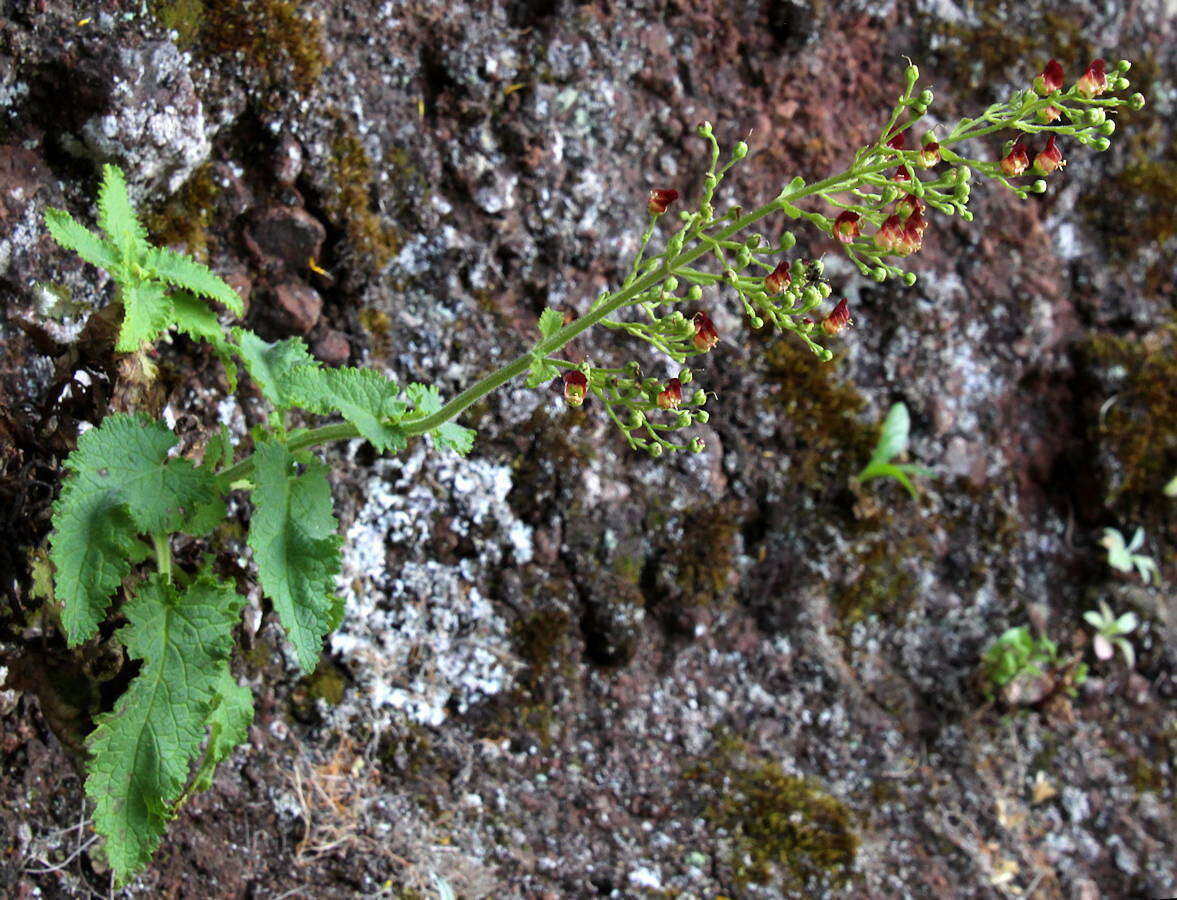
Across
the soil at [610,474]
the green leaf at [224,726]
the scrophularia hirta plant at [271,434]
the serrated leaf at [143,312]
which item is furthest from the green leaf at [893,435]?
the serrated leaf at [143,312]

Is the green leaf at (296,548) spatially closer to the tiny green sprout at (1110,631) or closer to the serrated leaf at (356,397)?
the serrated leaf at (356,397)

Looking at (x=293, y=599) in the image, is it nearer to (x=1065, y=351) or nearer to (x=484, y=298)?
(x=484, y=298)

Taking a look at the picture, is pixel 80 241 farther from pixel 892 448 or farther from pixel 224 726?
pixel 892 448

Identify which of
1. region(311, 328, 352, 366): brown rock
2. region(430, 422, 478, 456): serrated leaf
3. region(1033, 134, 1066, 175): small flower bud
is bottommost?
region(430, 422, 478, 456): serrated leaf

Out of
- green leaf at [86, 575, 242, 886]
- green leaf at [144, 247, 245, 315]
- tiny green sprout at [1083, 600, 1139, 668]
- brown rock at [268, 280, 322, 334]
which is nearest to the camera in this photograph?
green leaf at [86, 575, 242, 886]

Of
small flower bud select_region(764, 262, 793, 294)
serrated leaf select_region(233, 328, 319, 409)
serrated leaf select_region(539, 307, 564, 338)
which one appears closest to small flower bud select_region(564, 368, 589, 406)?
serrated leaf select_region(539, 307, 564, 338)

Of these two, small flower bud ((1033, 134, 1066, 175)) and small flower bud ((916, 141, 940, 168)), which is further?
small flower bud ((1033, 134, 1066, 175))

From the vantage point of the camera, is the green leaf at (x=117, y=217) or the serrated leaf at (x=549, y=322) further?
the green leaf at (x=117, y=217)

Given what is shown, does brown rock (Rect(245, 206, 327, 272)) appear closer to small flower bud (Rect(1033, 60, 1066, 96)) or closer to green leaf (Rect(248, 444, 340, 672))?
green leaf (Rect(248, 444, 340, 672))
